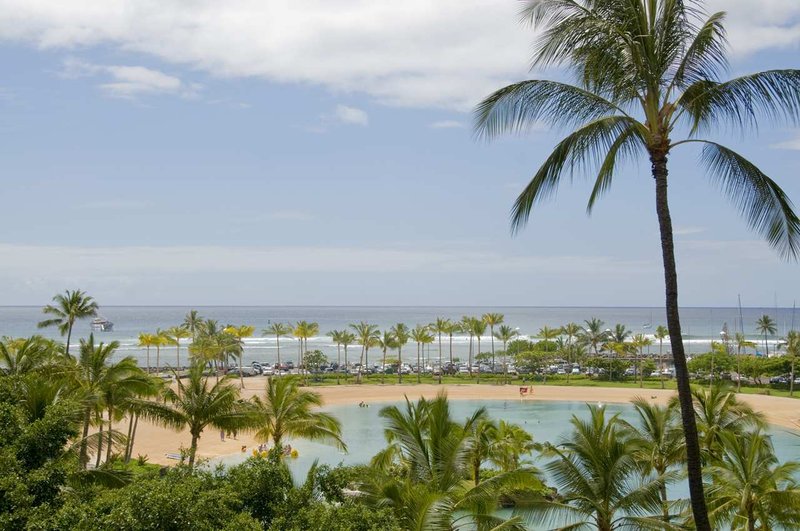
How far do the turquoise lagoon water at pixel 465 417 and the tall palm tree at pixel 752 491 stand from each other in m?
16.1

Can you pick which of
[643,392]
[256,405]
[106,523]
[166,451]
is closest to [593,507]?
[106,523]

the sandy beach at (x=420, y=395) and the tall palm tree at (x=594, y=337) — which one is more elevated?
the tall palm tree at (x=594, y=337)

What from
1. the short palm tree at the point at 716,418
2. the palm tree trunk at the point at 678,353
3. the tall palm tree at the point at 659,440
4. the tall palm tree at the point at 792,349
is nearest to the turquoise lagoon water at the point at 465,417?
the short palm tree at the point at 716,418

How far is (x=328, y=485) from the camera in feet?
37.2

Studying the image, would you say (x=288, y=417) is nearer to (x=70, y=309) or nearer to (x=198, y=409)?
(x=198, y=409)

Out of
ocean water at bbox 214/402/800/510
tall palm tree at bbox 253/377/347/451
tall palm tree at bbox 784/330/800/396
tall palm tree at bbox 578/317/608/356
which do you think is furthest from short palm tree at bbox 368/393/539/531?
tall palm tree at bbox 578/317/608/356

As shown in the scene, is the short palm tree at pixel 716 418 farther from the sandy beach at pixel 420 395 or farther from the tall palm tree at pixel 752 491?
the sandy beach at pixel 420 395

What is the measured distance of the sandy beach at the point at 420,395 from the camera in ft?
137

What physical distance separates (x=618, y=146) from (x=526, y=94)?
1677 mm

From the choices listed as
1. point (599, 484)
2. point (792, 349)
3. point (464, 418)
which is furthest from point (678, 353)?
point (792, 349)

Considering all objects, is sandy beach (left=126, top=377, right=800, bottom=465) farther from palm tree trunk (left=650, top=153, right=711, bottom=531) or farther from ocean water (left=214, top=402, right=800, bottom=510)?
palm tree trunk (left=650, top=153, right=711, bottom=531)

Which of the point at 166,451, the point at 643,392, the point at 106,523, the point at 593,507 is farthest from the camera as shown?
the point at 643,392

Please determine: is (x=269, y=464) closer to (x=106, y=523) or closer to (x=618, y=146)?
(x=106, y=523)

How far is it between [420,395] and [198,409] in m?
23.4
